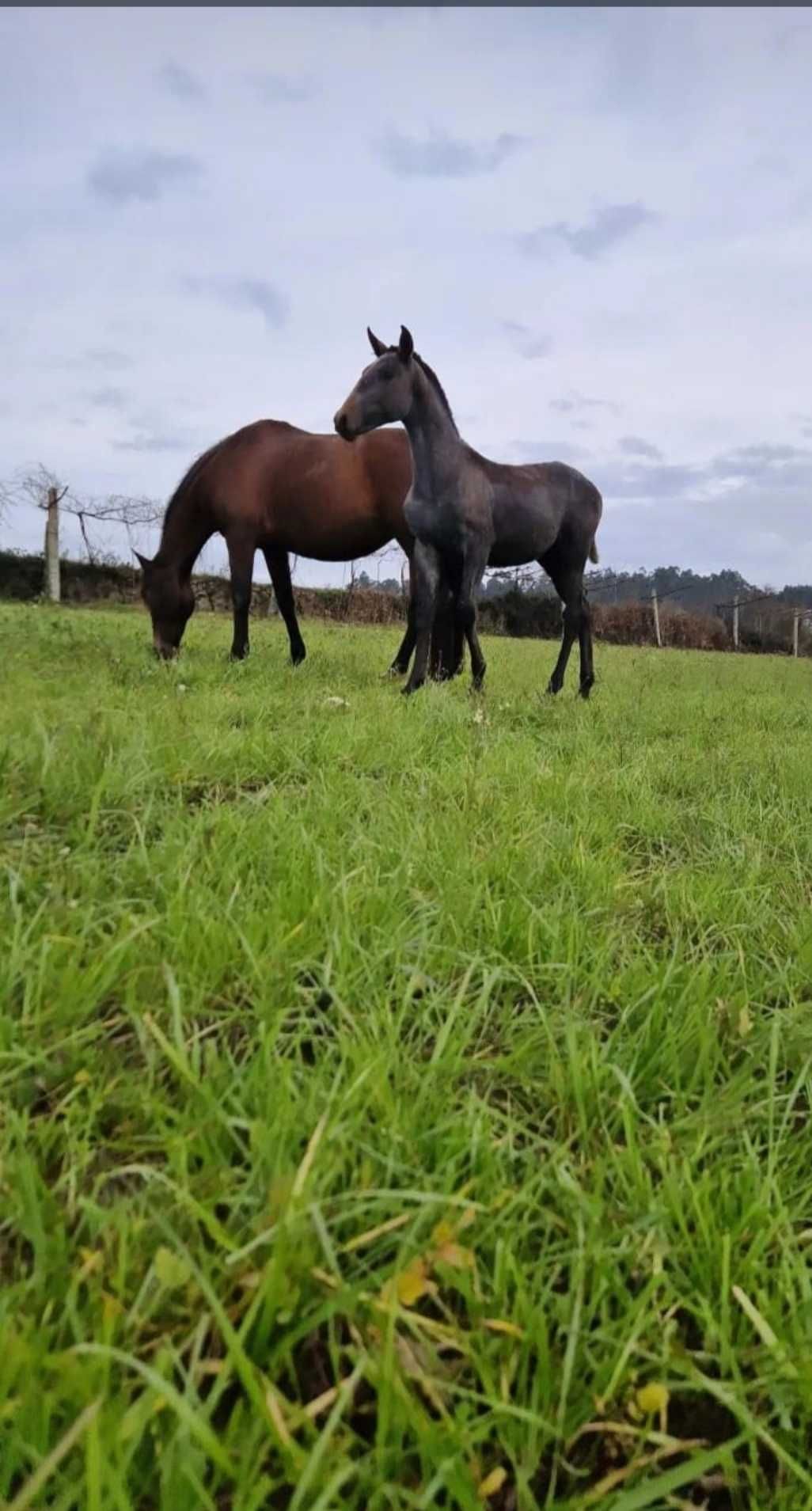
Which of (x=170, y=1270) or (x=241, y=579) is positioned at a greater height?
(x=241, y=579)

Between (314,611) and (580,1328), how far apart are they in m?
23.0

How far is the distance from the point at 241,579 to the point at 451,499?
206 cm

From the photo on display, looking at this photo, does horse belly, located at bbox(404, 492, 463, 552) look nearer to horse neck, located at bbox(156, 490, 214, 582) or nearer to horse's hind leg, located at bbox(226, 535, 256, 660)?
horse's hind leg, located at bbox(226, 535, 256, 660)

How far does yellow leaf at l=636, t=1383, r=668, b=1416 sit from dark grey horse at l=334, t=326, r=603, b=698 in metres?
4.48

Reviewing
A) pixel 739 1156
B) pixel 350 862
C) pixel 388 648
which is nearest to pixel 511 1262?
pixel 739 1156

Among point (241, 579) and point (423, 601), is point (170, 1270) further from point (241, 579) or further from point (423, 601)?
point (241, 579)

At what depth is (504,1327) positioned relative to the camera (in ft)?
3.03

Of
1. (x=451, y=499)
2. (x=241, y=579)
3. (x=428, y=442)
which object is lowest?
(x=241, y=579)

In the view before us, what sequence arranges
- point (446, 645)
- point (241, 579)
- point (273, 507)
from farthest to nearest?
point (273, 507), point (241, 579), point (446, 645)

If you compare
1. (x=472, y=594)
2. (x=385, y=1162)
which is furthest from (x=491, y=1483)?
(x=472, y=594)

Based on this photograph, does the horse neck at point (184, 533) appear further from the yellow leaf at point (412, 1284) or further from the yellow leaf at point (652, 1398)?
the yellow leaf at point (652, 1398)

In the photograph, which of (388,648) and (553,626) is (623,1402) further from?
(553,626)

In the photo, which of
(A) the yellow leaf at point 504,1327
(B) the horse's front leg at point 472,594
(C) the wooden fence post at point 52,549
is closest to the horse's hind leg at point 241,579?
(B) the horse's front leg at point 472,594

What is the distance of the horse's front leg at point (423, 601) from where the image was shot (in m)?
5.32
